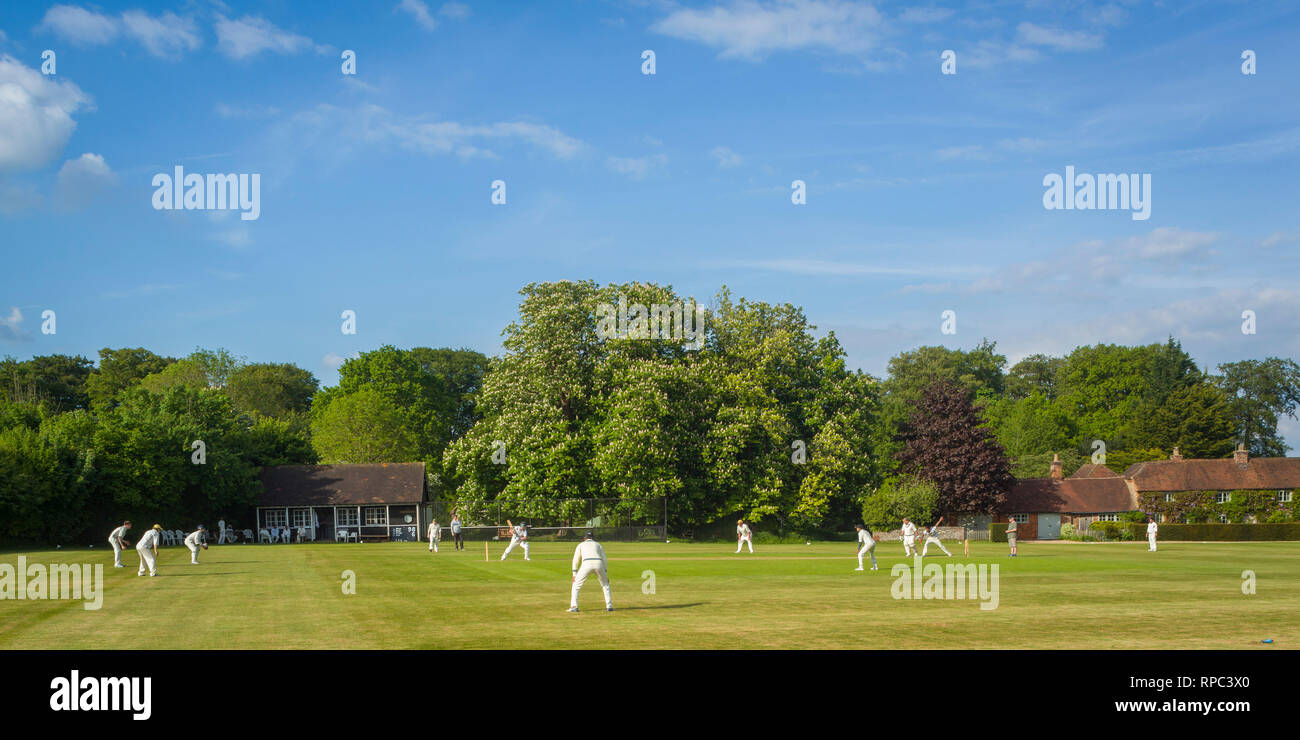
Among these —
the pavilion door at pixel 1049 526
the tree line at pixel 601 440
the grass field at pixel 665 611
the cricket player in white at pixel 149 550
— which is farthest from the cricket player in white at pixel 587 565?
the pavilion door at pixel 1049 526

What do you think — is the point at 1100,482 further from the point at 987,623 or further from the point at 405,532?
the point at 987,623

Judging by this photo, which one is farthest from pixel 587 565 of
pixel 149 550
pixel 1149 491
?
pixel 1149 491

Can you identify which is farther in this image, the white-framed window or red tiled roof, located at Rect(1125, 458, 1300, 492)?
red tiled roof, located at Rect(1125, 458, 1300, 492)

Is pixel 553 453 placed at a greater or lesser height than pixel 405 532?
greater

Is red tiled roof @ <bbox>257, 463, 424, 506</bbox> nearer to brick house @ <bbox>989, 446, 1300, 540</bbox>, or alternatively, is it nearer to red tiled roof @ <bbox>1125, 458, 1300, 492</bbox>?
brick house @ <bbox>989, 446, 1300, 540</bbox>

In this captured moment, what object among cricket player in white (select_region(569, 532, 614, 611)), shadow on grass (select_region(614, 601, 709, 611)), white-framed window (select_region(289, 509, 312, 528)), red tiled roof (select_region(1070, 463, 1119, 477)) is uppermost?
cricket player in white (select_region(569, 532, 614, 611))

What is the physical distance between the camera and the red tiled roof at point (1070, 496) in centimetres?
8038

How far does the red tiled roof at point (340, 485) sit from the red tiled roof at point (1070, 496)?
157ft

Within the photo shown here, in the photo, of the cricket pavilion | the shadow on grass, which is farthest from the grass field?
the cricket pavilion

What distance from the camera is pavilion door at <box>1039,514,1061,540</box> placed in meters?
80.6

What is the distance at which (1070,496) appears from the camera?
8169 cm
